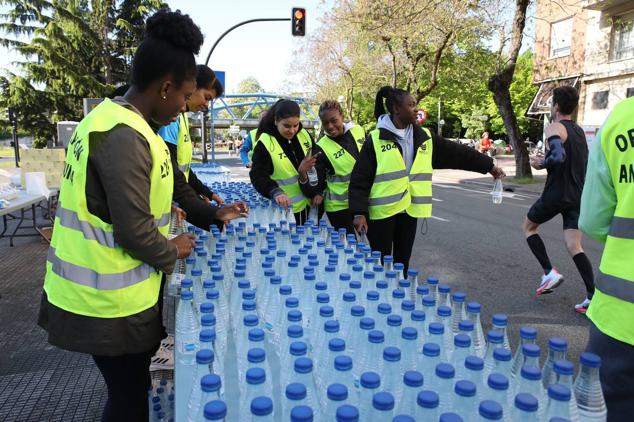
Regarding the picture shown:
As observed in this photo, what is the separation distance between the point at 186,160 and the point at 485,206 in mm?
9623

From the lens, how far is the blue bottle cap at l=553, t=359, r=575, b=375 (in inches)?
44.2

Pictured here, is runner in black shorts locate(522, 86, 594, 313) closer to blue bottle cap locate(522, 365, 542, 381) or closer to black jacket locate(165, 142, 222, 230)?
black jacket locate(165, 142, 222, 230)

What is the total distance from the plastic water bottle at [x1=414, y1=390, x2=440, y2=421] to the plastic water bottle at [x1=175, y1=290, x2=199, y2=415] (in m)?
0.62

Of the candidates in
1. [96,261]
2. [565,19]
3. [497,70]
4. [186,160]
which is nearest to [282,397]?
[96,261]

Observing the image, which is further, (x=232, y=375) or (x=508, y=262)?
(x=508, y=262)

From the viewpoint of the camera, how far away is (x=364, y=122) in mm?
51156

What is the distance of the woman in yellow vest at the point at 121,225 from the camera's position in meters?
1.62

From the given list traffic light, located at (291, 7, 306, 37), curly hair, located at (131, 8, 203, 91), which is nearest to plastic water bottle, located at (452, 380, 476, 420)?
curly hair, located at (131, 8, 203, 91)

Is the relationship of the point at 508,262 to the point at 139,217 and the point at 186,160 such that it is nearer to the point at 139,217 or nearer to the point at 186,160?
the point at 186,160

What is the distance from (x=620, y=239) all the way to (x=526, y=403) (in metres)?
0.95

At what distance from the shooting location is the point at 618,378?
63.9 inches

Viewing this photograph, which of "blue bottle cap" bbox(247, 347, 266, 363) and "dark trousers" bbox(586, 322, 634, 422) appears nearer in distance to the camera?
"blue bottle cap" bbox(247, 347, 266, 363)

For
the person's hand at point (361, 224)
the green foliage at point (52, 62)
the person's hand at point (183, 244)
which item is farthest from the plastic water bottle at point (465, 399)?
the green foliage at point (52, 62)

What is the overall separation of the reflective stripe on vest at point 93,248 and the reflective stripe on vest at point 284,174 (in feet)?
7.62
